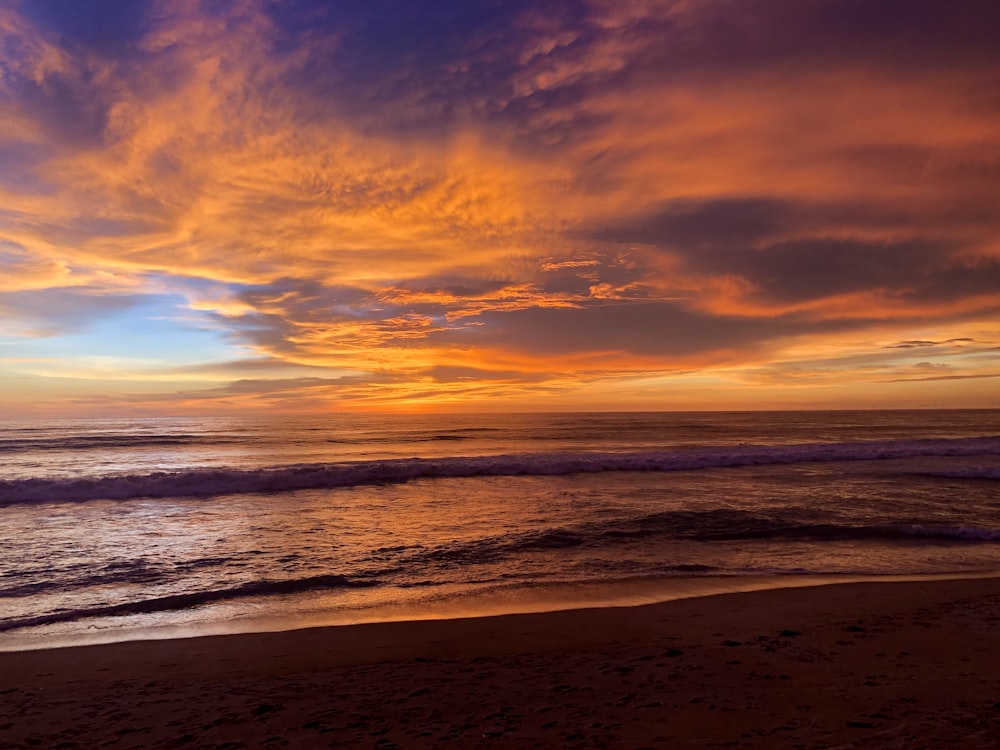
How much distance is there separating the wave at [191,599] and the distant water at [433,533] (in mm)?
41

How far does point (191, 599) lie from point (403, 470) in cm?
1926

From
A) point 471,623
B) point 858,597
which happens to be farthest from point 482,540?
point 858,597

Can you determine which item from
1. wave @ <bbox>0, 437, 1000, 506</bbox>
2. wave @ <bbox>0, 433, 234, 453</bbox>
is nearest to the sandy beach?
wave @ <bbox>0, 437, 1000, 506</bbox>

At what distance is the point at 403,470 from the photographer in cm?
2897

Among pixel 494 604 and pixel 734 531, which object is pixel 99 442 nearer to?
pixel 494 604

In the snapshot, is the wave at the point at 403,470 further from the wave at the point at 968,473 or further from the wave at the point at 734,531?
the wave at the point at 734,531

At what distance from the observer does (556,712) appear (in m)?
5.46

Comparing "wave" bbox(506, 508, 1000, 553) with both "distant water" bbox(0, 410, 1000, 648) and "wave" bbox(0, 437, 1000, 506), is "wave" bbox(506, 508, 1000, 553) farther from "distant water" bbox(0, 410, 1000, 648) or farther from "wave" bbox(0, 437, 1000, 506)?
"wave" bbox(0, 437, 1000, 506)

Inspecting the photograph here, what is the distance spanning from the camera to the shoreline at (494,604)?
8.12 m

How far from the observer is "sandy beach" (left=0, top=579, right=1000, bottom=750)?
5078mm

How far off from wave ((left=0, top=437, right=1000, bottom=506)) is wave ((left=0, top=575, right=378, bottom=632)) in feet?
47.1

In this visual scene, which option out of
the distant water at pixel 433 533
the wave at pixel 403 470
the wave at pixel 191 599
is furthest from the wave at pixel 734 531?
the wave at pixel 403 470

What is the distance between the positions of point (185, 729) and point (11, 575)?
8.43 metres

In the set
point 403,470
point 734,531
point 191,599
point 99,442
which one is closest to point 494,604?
point 191,599
